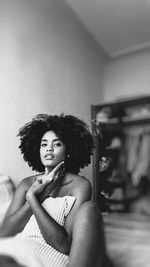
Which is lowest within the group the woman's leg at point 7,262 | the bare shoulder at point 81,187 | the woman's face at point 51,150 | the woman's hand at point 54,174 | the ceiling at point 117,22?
the woman's leg at point 7,262

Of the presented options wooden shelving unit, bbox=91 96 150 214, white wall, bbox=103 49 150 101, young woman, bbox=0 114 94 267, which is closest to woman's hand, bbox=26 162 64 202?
young woman, bbox=0 114 94 267

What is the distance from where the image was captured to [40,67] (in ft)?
3.50

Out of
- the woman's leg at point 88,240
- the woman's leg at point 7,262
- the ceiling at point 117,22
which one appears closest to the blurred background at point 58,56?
the ceiling at point 117,22

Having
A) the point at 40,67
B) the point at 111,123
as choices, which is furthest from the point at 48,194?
the point at 40,67

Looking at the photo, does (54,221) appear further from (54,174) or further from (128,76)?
(128,76)

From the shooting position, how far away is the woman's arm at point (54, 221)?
92 centimetres

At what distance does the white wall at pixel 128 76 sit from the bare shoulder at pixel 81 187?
23cm

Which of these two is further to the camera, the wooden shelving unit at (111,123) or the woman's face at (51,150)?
the woman's face at (51,150)

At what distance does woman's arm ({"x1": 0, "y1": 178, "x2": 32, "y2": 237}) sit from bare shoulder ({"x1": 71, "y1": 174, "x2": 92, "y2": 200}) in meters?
0.13

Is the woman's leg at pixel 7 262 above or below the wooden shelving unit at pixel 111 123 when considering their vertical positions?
below

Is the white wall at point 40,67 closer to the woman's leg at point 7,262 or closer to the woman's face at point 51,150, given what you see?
the woman's face at point 51,150

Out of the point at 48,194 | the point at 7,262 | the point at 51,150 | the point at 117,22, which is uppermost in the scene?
the point at 117,22

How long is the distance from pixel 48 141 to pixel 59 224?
23 cm

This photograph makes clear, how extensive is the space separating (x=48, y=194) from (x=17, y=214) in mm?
100
